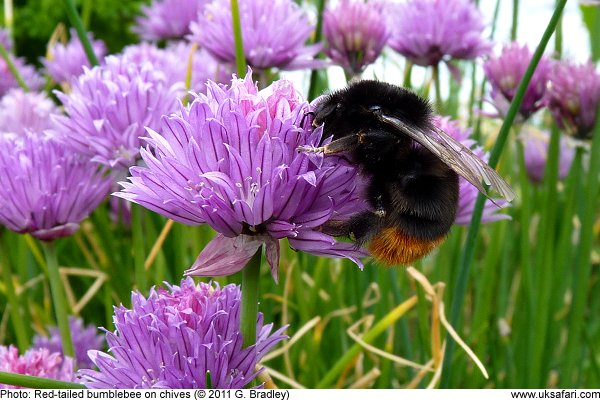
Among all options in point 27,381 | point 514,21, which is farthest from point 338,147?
point 514,21

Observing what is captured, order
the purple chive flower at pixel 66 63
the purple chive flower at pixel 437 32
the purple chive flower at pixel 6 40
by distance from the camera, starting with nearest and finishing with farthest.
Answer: the purple chive flower at pixel 437 32
the purple chive flower at pixel 66 63
the purple chive flower at pixel 6 40

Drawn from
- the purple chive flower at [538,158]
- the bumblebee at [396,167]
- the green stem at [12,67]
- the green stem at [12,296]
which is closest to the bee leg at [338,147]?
the bumblebee at [396,167]

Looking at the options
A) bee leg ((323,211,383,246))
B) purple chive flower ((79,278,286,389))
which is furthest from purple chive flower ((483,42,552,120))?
purple chive flower ((79,278,286,389))

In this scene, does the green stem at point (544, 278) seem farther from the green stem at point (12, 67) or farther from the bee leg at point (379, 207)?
the green stem at point (12, 67)

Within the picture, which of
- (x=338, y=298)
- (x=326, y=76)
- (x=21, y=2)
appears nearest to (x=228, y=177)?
(x=338, y=298)

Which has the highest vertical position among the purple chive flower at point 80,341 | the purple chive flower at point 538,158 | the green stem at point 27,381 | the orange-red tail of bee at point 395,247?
the orange-red tail of bee at point 395,247

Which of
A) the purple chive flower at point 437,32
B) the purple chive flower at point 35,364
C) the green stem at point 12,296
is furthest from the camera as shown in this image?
the purple chive flower at point 437,32

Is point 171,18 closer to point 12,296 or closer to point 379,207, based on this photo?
point 12,296

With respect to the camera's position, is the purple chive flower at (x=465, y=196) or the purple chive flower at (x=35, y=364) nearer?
the purple chive flower at (x=35, y=364)
